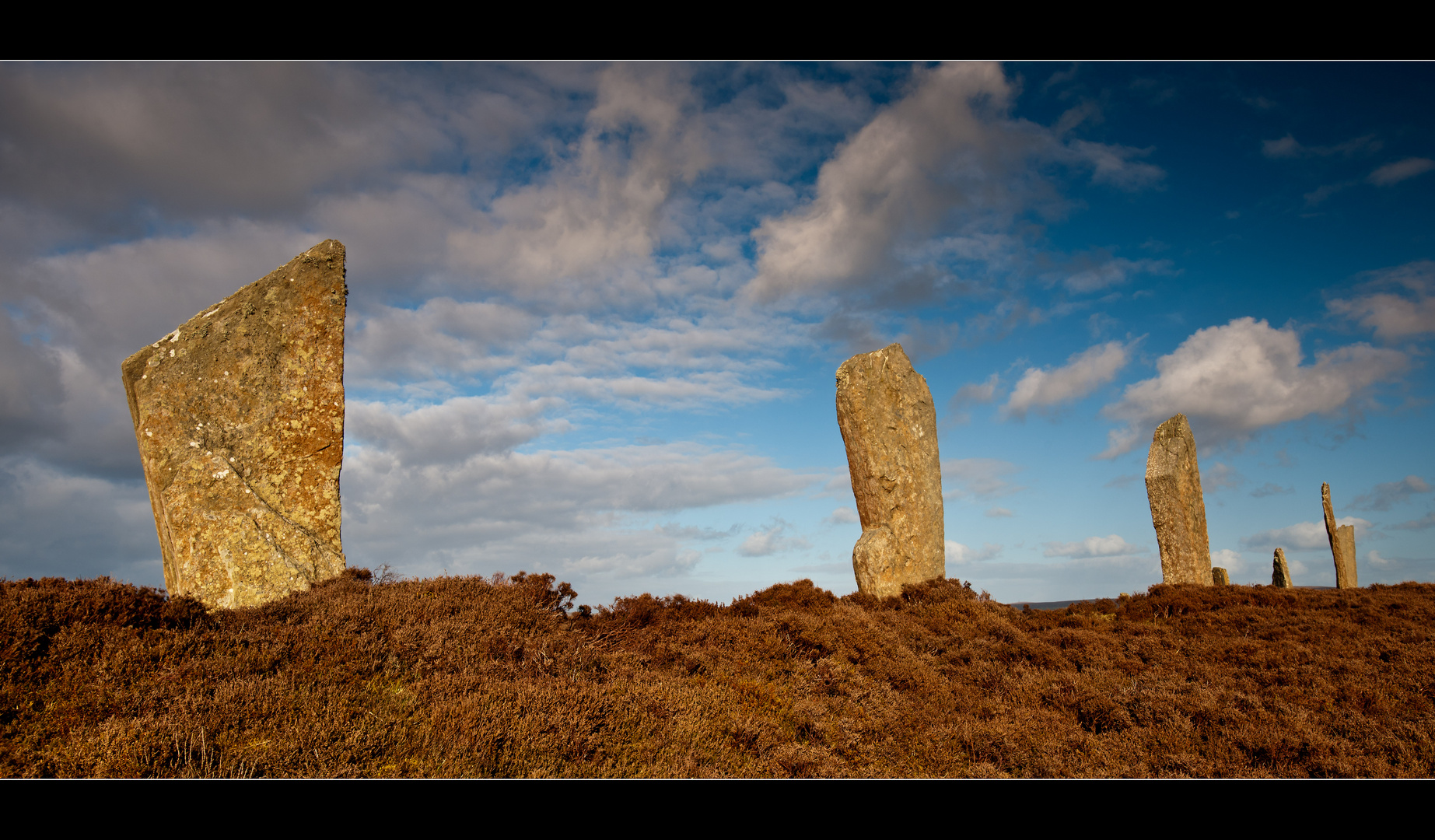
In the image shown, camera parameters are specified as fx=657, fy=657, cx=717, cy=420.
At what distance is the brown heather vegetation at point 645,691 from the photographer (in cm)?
430

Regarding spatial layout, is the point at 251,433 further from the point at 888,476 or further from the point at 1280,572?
the point at 1280,572

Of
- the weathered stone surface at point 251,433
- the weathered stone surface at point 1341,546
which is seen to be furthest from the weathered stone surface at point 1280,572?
the weathered stone surface at point 251,433

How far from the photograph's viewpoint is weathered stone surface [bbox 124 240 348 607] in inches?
307

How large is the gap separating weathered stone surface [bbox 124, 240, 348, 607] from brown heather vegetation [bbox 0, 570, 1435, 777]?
91 cm

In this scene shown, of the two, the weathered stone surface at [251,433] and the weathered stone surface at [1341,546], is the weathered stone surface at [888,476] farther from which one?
the weathered stone surface at [1341,546]

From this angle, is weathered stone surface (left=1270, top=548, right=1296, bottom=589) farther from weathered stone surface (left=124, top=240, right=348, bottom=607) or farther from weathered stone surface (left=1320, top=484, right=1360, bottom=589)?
weathered stone surface (left=124, top=240, right=348, bottom=607)

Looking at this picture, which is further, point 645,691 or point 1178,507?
point 1178,507

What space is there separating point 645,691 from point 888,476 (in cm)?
909

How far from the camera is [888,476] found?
1370 centimetres

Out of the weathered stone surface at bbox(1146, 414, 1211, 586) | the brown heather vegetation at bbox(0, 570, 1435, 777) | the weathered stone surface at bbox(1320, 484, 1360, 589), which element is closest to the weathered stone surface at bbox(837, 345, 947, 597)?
the brown heather vegetation at bbox(0, 570, 1435, 777)

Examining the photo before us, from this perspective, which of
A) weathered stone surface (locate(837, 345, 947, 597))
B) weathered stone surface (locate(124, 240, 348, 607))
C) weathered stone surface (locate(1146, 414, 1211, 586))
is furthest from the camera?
weathered stone surface (locate(1146, 414, 1211, 586))

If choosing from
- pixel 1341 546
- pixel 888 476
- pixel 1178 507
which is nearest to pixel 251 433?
pixel 888 476
